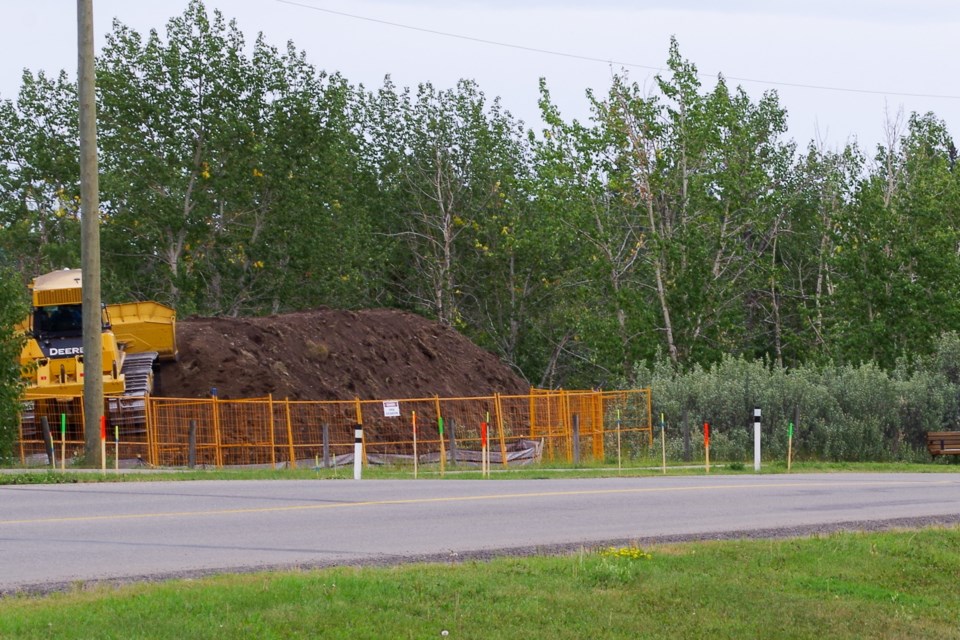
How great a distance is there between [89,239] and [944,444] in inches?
882

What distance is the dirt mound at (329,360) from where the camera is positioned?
132ft

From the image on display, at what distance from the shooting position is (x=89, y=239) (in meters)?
25.7

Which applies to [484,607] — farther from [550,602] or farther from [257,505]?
[257,505]

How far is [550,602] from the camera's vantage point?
8945 millimetres

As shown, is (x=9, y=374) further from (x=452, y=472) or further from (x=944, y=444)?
(x=944, y=444)

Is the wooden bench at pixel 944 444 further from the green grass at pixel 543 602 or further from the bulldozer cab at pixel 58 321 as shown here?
the green grass at pixel 543 602

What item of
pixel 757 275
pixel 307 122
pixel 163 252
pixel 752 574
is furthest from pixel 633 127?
pixel 752 574

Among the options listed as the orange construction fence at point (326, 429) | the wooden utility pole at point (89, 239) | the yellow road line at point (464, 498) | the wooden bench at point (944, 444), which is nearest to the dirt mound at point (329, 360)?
the orange construction fence at point (326, 429)

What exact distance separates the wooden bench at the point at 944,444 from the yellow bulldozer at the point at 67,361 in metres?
19.9

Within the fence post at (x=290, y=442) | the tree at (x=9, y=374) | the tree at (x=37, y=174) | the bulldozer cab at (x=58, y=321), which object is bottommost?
the fence post at (x=290, y=442)

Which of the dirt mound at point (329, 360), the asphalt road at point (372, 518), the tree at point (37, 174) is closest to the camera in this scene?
the asphalt road at point (372, 518)

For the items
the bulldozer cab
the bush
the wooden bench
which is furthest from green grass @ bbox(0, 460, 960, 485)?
the bulldozer cab

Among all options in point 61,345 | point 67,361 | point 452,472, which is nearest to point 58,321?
point 61,345

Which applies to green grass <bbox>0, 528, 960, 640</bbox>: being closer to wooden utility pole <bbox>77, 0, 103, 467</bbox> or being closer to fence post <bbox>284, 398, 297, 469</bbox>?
wooden utility pole <bbox>77, 0, 103, 467</bbox>
